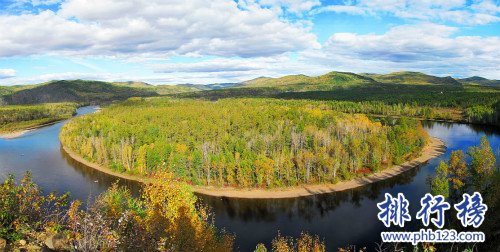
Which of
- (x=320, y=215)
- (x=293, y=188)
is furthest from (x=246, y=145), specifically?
(x=320, y=215)

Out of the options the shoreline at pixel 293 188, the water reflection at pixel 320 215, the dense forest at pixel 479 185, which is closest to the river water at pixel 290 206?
the water reflection at pixel 320 215

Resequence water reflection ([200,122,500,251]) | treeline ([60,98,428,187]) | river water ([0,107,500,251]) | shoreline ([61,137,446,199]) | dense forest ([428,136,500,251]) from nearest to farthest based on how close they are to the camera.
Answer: dense forest ([428,136,500,251]) → water reflection ([200,122,500,251]) → river water ([0,107,500,251]) → shoreline ([61,137,446,199]) → treeline ([60,98,428,187])

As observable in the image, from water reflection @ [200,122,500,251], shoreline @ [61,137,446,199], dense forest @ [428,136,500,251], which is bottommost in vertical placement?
water reflection @ [200,122,500,251]

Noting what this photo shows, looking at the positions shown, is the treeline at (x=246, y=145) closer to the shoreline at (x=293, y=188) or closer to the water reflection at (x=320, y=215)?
the shoreline at (x=293, y=188)

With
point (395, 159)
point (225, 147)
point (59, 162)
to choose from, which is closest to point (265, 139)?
point (225, 147)

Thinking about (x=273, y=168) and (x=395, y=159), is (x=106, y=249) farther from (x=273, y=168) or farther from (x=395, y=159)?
(x=395, y=159)

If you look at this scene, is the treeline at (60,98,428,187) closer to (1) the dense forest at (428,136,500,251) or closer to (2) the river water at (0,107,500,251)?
(2) the river water at (0,107,500,251)

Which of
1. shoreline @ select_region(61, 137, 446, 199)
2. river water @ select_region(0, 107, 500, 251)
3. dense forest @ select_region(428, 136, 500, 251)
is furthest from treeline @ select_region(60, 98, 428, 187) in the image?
dense forest @ select_region(428, 136, 500, 251)
